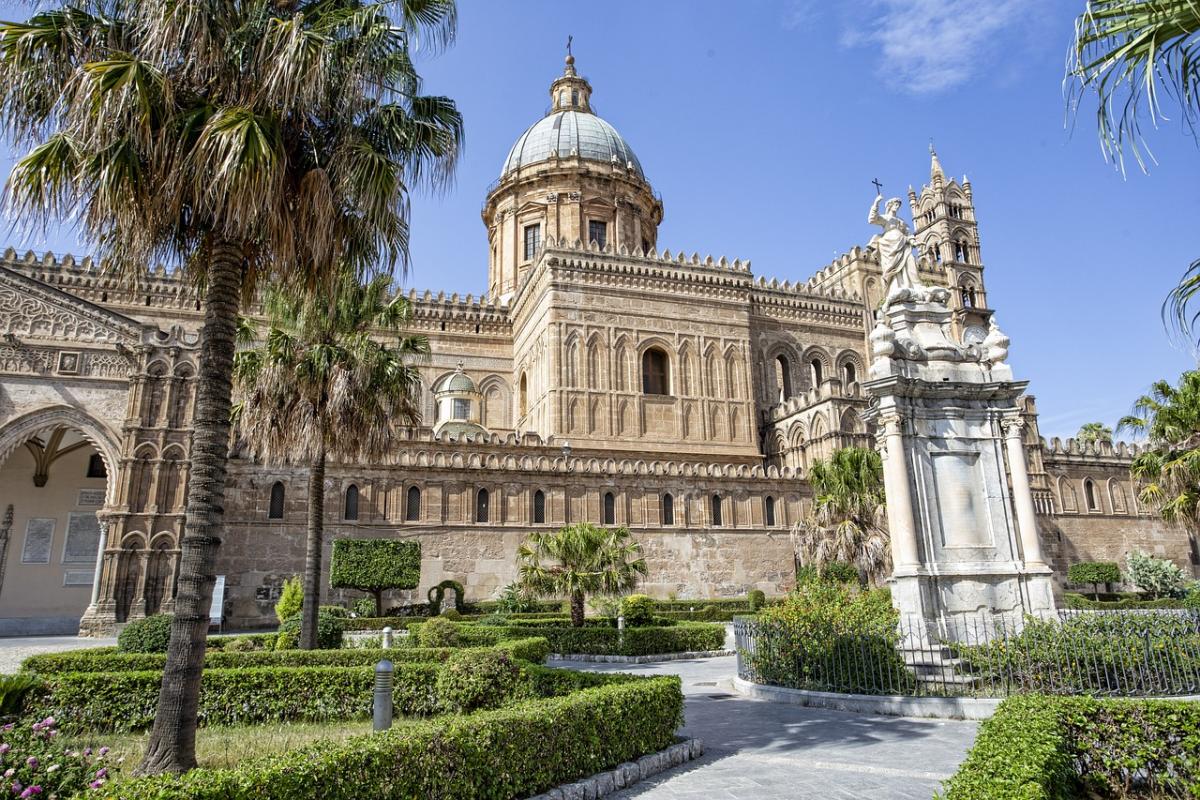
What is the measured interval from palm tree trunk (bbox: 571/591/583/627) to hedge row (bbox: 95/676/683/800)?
11.3 metres

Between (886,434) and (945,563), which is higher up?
(886,434)

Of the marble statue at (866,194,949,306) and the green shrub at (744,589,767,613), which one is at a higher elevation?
the marble statue at (866,194,949,306)

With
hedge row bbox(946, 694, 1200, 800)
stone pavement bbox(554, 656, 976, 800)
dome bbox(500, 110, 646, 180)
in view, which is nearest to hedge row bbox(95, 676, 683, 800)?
stone pavement bbox(554, 656, 976, 800)

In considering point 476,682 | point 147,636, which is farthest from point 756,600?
point 476,682

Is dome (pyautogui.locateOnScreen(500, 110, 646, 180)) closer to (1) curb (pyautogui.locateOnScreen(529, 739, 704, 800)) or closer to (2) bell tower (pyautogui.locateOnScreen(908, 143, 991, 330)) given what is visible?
(2) bell tower (pyautogui.locateOnScreen(908, 143, 991, 330))

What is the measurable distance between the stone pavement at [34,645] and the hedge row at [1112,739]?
17162mm

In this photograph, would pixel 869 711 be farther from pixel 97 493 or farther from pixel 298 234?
pixel 97 493

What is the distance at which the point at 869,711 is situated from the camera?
9.54 m

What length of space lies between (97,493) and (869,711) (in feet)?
90.7

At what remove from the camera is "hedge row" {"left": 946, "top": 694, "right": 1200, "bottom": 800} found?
574 cm

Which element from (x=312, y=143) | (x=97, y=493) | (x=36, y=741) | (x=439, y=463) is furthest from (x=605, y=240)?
(x=36, y=741)

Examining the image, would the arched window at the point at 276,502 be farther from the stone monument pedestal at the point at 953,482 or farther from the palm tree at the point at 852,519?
the stone monument pedestal at the point at 953,482

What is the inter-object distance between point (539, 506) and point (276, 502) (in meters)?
8.70

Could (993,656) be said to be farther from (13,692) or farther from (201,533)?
(13,692)
